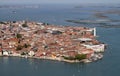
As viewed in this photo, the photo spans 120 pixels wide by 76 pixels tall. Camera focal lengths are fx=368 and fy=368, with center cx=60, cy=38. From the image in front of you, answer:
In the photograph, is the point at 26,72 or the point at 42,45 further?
the point at 42,45

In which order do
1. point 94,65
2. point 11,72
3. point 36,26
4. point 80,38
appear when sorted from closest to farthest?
point 11,72
point 94,65
point 80,38
point 36,26

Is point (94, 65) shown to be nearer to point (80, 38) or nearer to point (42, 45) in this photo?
point (42, 45)

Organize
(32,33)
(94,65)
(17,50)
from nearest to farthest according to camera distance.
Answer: (94,65)
(17,50)
(32,33)

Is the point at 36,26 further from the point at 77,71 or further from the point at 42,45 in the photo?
the point at 77,71

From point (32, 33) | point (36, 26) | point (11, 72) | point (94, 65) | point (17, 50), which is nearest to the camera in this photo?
point (11, 72)

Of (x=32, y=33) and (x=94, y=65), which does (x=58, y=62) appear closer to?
(x=94, y=65)

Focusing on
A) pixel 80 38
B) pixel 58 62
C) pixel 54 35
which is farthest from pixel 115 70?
pixel 54 35

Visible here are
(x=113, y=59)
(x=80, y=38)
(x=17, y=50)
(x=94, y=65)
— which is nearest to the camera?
(x=94, y=65)

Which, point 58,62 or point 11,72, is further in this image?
point 58,62

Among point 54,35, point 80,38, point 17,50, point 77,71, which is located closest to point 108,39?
point 80,38
